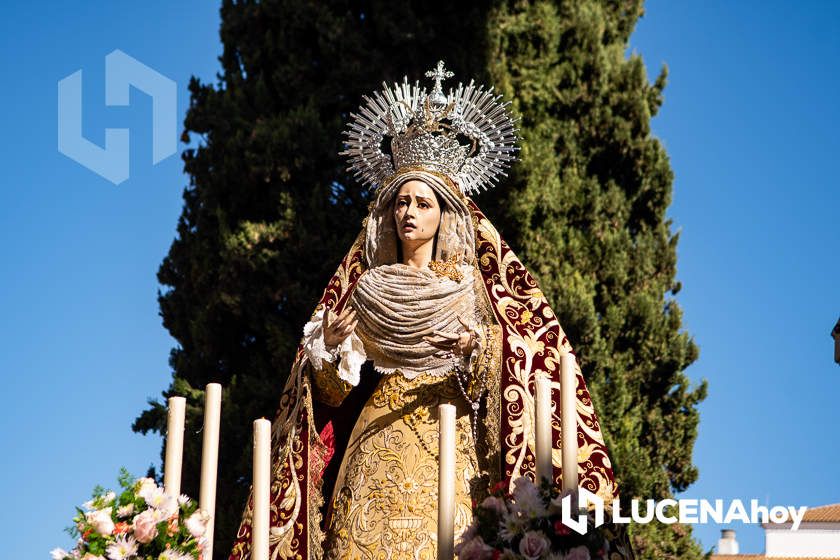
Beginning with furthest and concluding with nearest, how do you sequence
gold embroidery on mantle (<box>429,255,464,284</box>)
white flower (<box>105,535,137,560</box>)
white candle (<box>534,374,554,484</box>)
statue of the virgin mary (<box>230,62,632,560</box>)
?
gold embroidery on mantle (<box>429,255,464,284</box>), statue of the virgin mary (<box>230,62,632,560</box>), white flower (<box>105,535,137,560</box>), white candle (<box>534,374,554,484</box>)

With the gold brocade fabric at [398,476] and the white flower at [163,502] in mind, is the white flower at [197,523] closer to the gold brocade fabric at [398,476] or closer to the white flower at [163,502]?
the white flower at [163,502]

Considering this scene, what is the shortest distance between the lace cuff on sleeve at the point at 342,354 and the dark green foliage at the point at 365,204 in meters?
4.23

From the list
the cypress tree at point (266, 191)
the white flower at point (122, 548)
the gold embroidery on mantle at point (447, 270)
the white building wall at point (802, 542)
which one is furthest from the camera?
the white building wall at point (802, 542)

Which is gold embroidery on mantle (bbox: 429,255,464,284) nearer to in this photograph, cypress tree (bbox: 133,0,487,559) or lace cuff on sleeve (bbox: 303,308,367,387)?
lace cuff on sleeve (bbox: 303,308,367,387)

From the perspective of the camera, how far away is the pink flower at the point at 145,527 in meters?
4.44

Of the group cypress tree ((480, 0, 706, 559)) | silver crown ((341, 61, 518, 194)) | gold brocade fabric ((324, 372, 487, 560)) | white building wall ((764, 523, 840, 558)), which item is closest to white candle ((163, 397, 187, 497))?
gold brocade fabric ((324, 372, 487, 560))

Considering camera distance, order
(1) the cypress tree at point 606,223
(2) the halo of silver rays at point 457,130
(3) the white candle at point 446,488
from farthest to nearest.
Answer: (1) the cypress tree at point 606,223, (2) the halo of silver rays at point 457,130, (3) the white candle at point 446,488

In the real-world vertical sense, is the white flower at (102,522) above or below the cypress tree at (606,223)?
below

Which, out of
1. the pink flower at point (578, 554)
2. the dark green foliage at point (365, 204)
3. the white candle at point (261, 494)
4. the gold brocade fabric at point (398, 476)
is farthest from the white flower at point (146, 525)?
the dark green foliage at point (365, 204)

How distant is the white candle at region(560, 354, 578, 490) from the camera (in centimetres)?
407

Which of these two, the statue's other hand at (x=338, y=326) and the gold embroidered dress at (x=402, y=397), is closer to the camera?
the gold embroidered dress at (x=402, y=397)

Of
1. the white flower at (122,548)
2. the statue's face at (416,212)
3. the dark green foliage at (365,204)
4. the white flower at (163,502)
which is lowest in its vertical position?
the white flower at (122,548)

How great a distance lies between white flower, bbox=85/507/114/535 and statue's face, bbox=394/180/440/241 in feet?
7.97

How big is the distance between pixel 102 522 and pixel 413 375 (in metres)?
2.01
